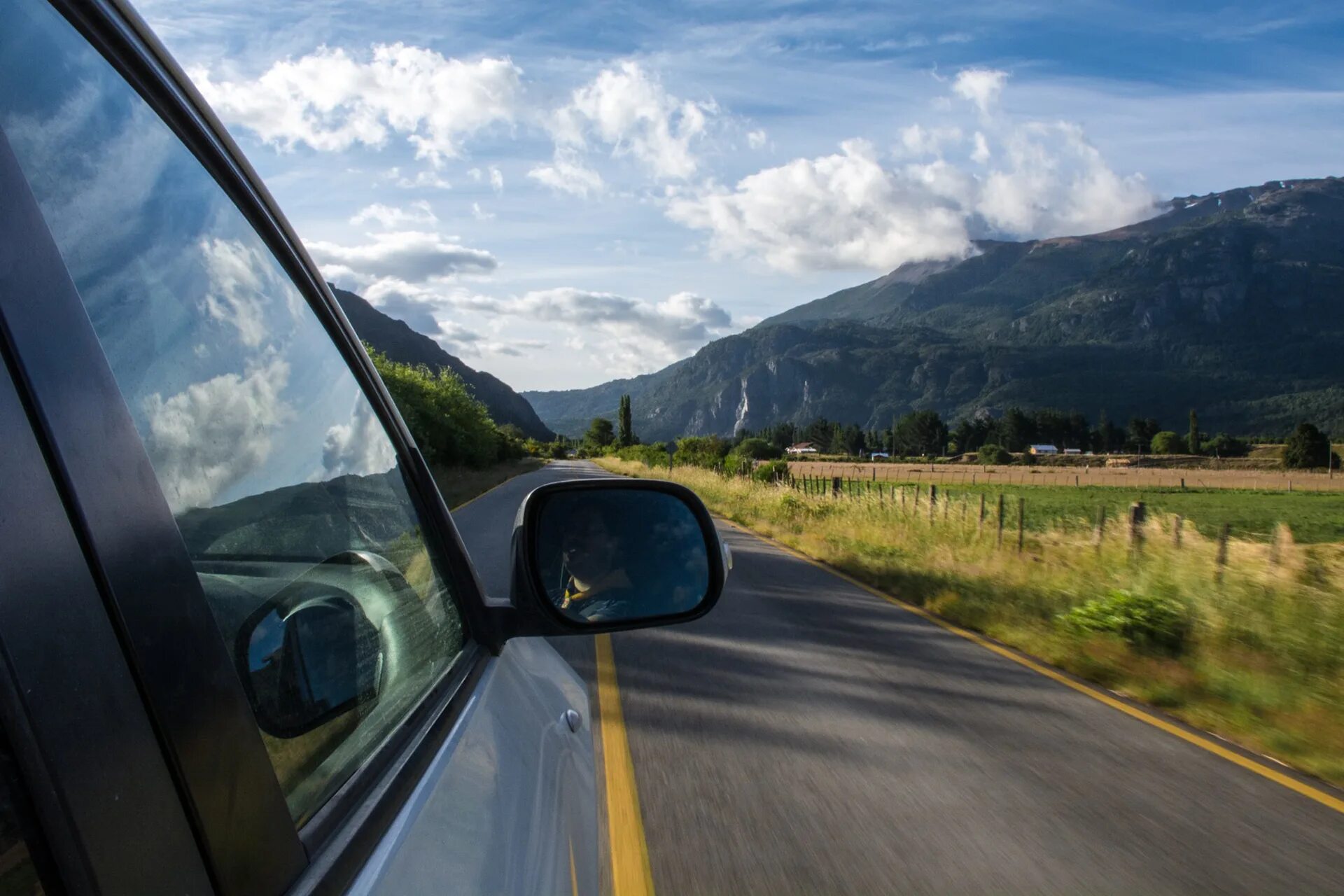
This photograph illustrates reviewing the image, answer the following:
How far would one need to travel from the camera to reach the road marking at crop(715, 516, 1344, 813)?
496 cm

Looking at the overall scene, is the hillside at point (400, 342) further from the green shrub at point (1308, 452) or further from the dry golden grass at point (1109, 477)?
the green shrub at point (1308, 452)

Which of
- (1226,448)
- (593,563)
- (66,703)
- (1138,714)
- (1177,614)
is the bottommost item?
(1226,448)

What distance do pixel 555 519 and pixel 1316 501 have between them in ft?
225

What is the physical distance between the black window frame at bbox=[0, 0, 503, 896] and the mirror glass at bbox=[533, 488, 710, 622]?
107 cm

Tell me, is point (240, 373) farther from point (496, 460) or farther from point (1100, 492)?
point (496, 460)

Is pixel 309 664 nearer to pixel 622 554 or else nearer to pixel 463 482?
pixel 622 554

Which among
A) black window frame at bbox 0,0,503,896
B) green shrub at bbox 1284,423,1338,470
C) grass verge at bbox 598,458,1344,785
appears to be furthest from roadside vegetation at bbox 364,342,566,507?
green shrub at bbox 1284,423,1338,470

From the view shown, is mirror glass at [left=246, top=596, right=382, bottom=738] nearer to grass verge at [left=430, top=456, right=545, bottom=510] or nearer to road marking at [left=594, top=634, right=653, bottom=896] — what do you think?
road marking at [left=594, top=634, right=653, bottom=896]

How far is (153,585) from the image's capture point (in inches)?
30.9

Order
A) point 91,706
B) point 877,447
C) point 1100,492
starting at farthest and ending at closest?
point 877,447 < point 1100,492 < point 91,706

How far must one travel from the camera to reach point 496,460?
79688 mm

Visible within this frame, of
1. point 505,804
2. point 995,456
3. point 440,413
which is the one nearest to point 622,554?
point 505,804

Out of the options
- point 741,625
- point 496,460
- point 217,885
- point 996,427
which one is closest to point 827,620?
point 741,625

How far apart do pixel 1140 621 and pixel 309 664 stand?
8.83 metres
